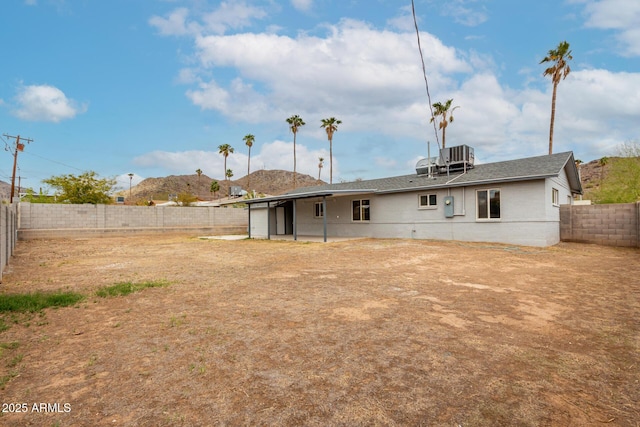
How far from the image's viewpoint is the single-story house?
12898 millimetres

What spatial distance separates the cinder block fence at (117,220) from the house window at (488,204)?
62.2ft

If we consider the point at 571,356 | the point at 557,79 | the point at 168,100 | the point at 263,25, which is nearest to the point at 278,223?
the point at 168,100

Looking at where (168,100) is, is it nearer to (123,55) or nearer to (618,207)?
(123,55)

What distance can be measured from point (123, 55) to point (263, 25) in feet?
30.4

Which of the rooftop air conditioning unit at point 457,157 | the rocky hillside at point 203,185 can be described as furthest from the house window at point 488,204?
the rocky hillside at point 203,185

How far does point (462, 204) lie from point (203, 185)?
12200 cm

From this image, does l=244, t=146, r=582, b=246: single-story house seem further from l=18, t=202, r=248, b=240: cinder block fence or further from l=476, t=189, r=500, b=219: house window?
l=18, t=202, r=248, b=240: cinder block fence

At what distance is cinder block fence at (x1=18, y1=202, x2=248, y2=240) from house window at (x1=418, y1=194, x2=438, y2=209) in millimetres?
16152

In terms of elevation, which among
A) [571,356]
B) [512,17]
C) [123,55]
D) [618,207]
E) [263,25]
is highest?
[123,55]

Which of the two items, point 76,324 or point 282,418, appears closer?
point 282,418

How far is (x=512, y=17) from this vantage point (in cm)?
948

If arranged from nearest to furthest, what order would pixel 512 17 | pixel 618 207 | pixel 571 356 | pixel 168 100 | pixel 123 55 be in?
1. pixel 571 356
2. pixel 512 17
3. pixel 618 207
4. pixel 123 55
5. pixel 168 100

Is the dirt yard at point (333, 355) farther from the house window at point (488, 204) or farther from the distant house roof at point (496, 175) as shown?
the house window at point (488, 204)

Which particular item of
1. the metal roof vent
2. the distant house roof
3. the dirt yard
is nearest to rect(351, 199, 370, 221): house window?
the distant house roof
